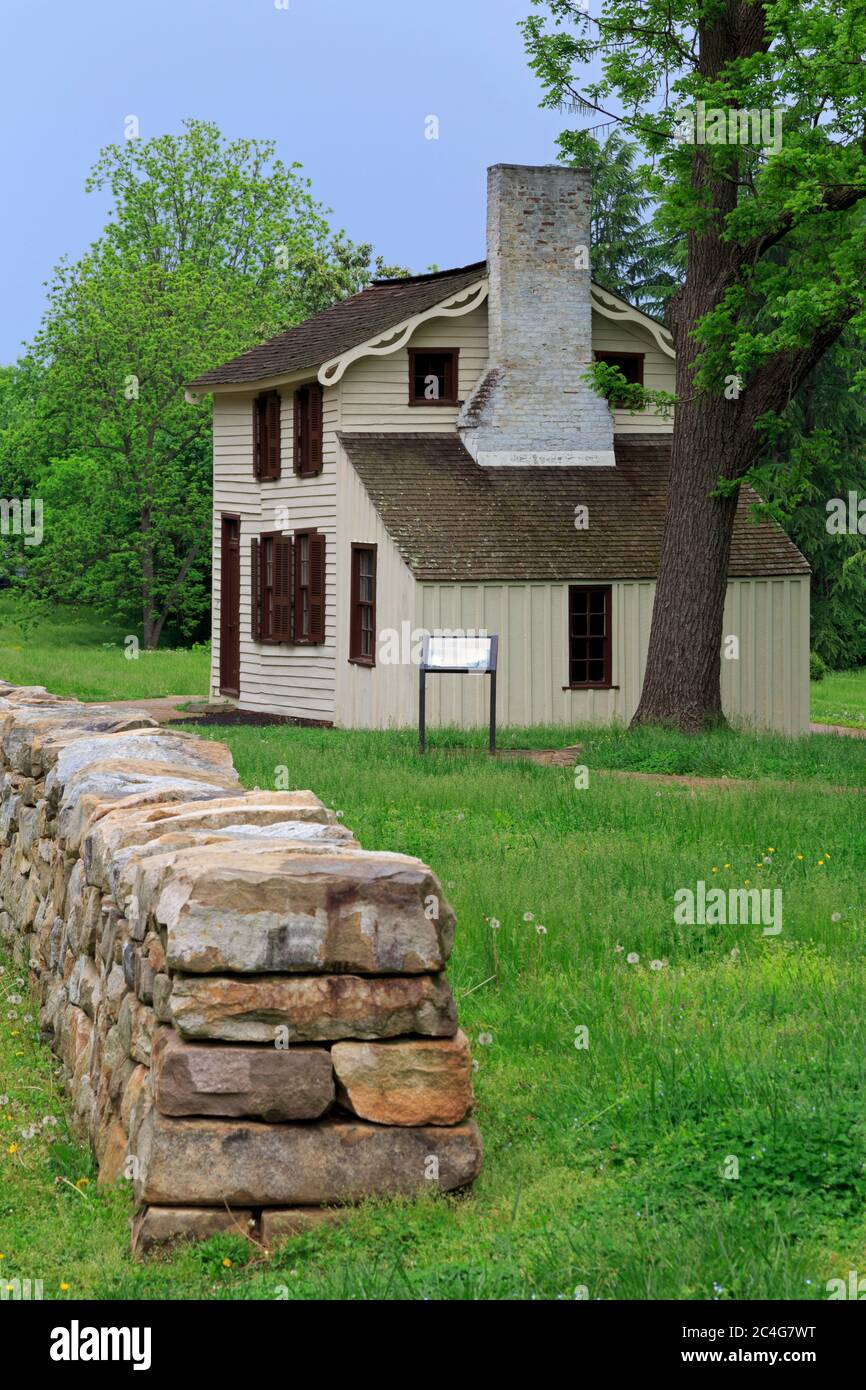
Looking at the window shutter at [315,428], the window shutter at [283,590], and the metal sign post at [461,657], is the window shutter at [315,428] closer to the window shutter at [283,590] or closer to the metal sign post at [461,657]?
the window shutter at [283,590]

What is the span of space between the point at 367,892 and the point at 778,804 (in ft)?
28.3

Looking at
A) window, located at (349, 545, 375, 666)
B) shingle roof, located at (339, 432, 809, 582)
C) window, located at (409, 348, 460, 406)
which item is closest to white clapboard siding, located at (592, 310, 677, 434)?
shingle roof, located at (339, 432, 809, 582)

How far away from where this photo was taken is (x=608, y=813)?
13.3 metres

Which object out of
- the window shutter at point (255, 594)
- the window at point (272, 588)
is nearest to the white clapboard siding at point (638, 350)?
the window at point (272, 588)

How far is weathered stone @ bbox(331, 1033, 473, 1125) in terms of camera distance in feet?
18.2

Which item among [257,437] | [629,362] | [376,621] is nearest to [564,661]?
[376,621]

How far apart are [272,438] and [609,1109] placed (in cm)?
2343

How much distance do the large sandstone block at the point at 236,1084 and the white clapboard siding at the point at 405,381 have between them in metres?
21.1

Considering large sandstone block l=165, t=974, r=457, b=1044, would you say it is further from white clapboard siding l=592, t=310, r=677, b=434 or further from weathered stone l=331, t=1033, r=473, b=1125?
white clapboard siding l=592, t=310, r=677, b=434

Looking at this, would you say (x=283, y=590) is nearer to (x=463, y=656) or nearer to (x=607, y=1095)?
(x=463, y=656)

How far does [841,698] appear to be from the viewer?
36656 millimetres

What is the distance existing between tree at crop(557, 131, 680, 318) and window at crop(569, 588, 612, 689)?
27.1m

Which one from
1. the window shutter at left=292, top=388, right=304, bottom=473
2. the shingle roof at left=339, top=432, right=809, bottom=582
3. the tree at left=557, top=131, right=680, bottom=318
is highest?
the tree at left=557, top=131, right=680, bottom=318
